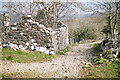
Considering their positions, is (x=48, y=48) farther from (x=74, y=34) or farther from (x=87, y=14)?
(x=74, y=34)

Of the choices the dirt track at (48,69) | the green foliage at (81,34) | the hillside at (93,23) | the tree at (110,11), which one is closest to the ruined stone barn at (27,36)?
the dirt track at (48,69)

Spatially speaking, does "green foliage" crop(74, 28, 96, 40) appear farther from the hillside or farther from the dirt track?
the dirt track

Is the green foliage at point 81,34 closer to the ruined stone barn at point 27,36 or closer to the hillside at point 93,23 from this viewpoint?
the hillside at point 93,23

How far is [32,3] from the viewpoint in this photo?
1114 cm

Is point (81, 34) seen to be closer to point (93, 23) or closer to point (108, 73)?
point (93, 23)

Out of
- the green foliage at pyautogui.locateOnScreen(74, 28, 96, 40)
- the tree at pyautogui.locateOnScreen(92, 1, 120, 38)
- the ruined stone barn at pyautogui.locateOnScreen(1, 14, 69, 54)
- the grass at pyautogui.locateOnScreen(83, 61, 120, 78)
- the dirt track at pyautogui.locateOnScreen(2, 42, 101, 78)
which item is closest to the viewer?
the grass at pyautogui.locateOnScreen(83, 61, 120, 78)

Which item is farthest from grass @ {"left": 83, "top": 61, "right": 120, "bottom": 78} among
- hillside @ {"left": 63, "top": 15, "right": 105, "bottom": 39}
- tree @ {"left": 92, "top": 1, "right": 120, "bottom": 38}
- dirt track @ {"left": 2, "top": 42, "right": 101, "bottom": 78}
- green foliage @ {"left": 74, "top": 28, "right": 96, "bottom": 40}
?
green foliage @ {"left": 74, "top": 28, "right": 96, "bottom": 40}

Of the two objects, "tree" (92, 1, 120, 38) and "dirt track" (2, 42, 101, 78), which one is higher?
"tree" (92, 1, 120, 38)

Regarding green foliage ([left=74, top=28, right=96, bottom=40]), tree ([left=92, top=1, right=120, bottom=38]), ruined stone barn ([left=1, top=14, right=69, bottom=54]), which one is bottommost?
green foliage ([left=74, top=28, right=96, bottom=40])

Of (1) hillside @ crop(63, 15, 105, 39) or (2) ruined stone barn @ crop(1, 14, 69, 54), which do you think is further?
(1) hillside @ crop(63, 15, 105, 39)

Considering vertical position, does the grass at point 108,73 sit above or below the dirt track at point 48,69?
above

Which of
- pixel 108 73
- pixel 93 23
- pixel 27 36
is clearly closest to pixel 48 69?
pixel 108 73

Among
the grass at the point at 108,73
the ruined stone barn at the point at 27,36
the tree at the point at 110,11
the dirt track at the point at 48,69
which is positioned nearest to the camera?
the grass at the point at 108,73

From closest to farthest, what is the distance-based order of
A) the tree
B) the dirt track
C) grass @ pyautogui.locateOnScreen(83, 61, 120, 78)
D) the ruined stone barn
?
grass @ pyautogui.locateOnScreen(83, 61, 120, 78), the dirt track, the ruined stone barn, the tree
